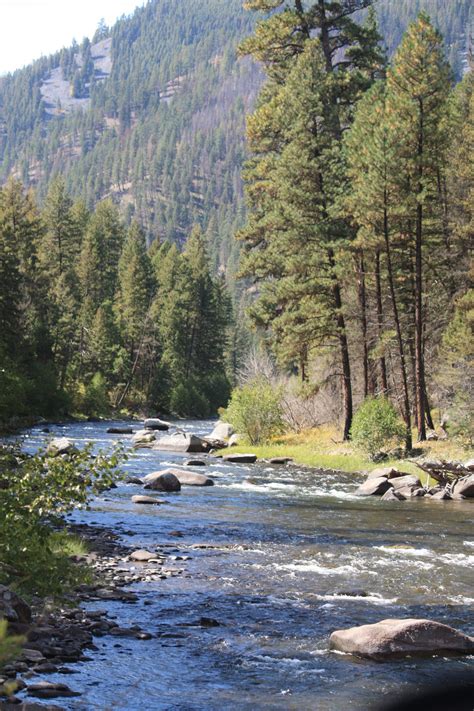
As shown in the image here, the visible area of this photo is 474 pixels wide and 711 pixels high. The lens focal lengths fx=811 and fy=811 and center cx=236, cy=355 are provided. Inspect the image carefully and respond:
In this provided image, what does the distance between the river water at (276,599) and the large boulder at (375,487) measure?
175 centimetres

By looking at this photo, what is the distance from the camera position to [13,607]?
8.05m

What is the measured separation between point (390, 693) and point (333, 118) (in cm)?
2893

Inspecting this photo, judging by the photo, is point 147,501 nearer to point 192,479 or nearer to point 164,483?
point 164,483

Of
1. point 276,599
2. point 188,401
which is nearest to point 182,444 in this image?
point 276,599

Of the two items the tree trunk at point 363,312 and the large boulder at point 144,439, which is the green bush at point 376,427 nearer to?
the tree trunk at point 363,312

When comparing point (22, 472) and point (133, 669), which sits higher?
point (22, 472)

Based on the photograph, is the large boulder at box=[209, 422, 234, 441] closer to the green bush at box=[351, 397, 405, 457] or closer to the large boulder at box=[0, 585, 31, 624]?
the green bush at box=[351, 397, 405, 457]

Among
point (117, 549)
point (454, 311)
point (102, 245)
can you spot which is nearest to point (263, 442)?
point (454, 311)

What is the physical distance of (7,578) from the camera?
8.76 m

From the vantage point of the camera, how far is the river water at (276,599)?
741cm

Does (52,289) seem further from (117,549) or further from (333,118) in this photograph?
(117,549)

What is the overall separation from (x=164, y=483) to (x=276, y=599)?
1168cm

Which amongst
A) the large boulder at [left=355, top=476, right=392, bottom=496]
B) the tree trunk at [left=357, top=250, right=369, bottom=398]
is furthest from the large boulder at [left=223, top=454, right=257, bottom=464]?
the large boulder at [left=355, top=476, right=392, bottom=496]

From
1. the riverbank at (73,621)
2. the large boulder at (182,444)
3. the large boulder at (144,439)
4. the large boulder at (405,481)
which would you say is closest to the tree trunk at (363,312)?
the large boulder at (182,444)
